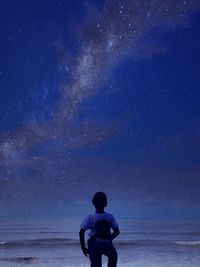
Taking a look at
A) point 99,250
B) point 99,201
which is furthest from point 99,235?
point 99,201

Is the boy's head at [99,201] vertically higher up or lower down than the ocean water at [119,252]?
lower down

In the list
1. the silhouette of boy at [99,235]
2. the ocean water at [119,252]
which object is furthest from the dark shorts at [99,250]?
the ocean water at [119,252]

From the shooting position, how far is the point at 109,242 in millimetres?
6547

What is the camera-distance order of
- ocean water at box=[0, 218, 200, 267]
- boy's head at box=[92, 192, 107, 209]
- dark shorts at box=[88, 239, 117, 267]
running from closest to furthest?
dark shorts at box=[88, 239, 117, 267]
boy's head at box=[92, 192, 107, 209]
ocean water at box=[0, 218, 200, 267]

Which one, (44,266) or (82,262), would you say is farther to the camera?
(82,262)

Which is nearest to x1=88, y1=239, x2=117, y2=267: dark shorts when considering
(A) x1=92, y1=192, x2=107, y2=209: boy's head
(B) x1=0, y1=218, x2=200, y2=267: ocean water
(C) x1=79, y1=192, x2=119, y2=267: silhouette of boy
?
(C) x1=79, y1=192, x2=119, y2=267: silhouette of boy

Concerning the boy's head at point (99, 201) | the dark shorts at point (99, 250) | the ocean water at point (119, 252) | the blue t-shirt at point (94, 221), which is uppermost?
the ocean water at point (119, 252)

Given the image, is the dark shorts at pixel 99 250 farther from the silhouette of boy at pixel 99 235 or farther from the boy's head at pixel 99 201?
the boy's head at pixel 99 201

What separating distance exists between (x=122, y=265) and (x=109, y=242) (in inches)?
386

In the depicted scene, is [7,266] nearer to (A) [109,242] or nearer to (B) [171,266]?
(B) [171,266]

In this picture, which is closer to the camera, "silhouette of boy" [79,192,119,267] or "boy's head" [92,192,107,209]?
"silhouette of boy" [79,192,119,267]

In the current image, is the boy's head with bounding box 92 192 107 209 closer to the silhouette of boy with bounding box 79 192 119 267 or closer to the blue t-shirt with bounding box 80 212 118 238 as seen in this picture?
the silhouette of boy with bounding box 79 192 119 267

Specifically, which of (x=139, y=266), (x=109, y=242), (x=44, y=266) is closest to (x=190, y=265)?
(x=139, y=266)

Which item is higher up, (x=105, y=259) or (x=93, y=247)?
(x=105, y=259)
